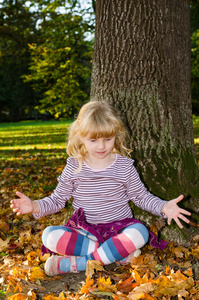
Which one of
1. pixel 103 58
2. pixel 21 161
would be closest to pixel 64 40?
pixel 21 161

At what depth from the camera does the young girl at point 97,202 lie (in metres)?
2.68

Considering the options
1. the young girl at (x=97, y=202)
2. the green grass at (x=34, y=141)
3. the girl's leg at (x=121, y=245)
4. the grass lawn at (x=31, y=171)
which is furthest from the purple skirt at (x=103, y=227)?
the green grass at (x=34, y=141)

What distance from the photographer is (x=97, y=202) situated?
9.79 feet

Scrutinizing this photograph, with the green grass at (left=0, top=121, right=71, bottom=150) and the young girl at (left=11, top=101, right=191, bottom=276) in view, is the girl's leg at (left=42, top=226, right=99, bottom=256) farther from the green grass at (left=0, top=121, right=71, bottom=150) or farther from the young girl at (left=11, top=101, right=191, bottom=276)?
the green grass at (left=0, top=121, right=71, bottom=150)

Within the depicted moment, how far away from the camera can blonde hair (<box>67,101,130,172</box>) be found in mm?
2803

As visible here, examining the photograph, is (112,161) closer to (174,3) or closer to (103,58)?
(103,58)

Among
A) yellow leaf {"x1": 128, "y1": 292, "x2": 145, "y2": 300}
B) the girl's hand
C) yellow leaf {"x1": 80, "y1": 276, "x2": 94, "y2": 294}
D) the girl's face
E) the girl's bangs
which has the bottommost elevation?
yellow leaf {"x1": 80, "y1": 276, "x2": 94, "y2": 294}

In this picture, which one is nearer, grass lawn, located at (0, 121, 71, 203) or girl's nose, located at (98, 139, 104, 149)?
girl's nose, located at (98, 139, 104, 149)

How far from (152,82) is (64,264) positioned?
188 cm

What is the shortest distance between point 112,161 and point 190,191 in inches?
35.7

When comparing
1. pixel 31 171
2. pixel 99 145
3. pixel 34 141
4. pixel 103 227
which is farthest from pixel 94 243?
pixel 34 141

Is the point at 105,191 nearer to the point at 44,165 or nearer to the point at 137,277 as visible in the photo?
the point at 137,277

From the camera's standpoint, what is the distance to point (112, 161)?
121 inches

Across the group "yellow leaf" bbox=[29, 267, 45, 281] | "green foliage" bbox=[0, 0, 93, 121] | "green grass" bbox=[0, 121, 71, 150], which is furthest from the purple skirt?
"green foliage" bbox=[0, 0, 93, 121]
